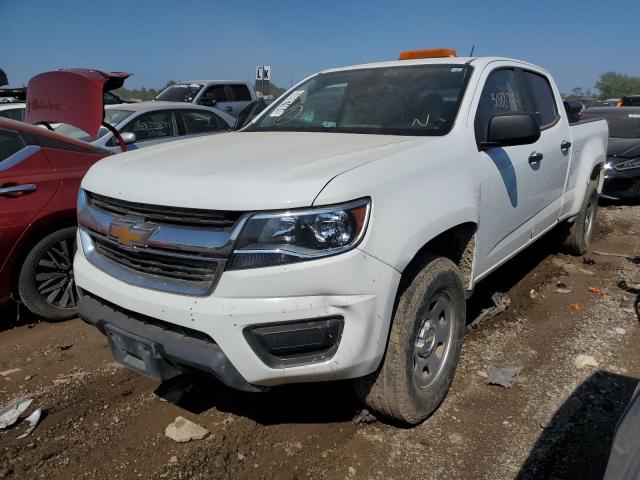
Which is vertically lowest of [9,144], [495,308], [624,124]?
[495,308]

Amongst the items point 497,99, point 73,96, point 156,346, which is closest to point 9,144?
point 73,96

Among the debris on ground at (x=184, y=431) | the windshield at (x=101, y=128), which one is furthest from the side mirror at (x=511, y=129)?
the windshield at (x=101, y=128)

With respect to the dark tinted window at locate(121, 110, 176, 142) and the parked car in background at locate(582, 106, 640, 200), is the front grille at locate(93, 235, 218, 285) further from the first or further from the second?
the parked car in background at locate(582, 106, 640, 200)

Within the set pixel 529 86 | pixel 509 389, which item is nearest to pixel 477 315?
pixel 509 389

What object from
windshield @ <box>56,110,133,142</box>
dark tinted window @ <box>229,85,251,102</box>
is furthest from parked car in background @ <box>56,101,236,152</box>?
dark tinted window @ <box>229,85,251,102</box>

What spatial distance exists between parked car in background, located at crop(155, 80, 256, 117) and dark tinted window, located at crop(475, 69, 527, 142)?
35.5ft

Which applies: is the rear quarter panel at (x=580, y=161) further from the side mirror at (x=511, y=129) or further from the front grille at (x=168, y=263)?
the front grille at (x=168, y=263)

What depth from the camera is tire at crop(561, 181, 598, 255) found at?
5.26 meters

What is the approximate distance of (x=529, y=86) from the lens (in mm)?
4102

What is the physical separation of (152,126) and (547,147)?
5363 millimetres

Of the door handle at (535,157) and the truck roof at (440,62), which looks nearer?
the truck roof at (440,62)

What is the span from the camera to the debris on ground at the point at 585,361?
11.1 feet

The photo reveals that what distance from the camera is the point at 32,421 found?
279 centimetres

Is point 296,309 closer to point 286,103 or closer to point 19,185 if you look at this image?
point 286,103
